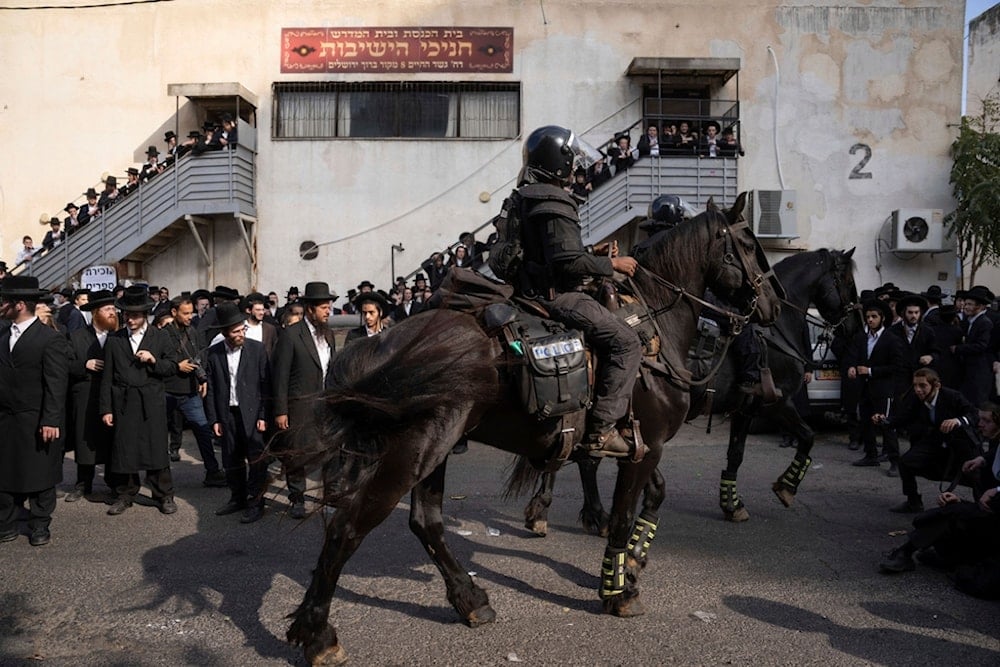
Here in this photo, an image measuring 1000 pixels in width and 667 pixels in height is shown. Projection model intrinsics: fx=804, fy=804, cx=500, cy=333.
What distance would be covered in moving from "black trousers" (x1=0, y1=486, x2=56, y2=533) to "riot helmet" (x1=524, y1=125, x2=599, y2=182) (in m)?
4.88

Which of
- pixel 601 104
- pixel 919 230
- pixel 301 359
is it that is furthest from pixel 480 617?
pixel 919 230

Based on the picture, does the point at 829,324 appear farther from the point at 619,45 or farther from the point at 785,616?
the point at 619,45

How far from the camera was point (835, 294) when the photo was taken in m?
7.94

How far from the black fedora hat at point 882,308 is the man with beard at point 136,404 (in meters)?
8.33

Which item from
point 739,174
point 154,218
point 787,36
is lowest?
point 154,218

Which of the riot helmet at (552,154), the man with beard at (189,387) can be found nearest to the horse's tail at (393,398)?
the riot helmet at (552,154)

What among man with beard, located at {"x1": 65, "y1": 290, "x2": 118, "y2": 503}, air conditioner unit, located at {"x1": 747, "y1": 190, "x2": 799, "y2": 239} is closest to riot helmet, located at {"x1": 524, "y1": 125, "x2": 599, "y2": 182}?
man with beard, located at {"x1": 65, "y1": 290, "x2": 118, "y2": 503}

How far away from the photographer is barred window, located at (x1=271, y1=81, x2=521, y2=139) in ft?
67.9

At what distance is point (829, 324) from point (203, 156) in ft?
54.2

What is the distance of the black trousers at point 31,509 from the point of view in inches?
255

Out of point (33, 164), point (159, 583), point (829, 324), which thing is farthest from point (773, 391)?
point (33, 164)

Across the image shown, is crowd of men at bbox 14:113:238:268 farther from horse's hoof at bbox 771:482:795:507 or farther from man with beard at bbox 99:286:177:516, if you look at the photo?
horse's hoof at bbox 771:482:795:507

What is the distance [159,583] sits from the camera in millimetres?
5531

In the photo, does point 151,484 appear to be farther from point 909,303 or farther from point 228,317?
point 909,303
